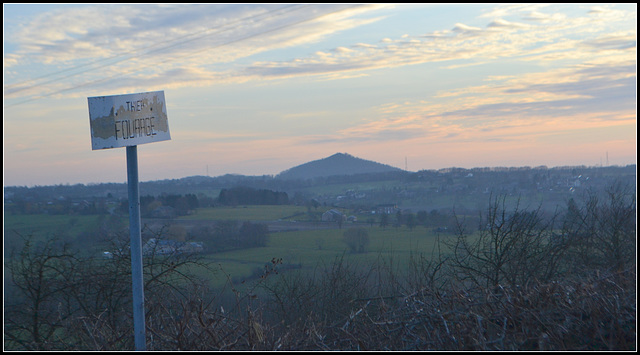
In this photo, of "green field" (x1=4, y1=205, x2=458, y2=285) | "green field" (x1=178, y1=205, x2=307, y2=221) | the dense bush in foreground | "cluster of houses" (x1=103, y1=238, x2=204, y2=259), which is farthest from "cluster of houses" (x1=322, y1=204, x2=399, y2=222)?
"cluster of houses" (x1=103, y1=238, x2=204, y2=259)

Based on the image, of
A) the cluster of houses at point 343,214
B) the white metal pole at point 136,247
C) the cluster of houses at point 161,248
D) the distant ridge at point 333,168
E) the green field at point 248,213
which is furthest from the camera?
the distant ridge at point 333,168

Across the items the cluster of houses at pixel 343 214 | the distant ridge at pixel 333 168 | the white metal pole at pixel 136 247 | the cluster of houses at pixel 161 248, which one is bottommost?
the cluster of houses at pixel 343 214

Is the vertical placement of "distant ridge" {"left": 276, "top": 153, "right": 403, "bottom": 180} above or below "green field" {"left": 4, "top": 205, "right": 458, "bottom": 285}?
above

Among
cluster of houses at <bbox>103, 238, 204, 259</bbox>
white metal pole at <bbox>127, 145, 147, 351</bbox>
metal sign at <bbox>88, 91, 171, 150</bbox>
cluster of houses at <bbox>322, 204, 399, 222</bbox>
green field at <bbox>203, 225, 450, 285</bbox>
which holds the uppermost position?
metal sign at <bbox>88, 91, 171, 150</bbox>

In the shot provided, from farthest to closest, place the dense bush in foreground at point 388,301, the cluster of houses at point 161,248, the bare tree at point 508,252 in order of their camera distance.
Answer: the cluster of houses at point 161,248
the bare tree at point 508,252
the dense bush in foreground at point 388,301

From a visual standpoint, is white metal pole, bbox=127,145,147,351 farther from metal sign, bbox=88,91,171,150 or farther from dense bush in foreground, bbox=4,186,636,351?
dense bush in foreground, bbox=4,186,636,351

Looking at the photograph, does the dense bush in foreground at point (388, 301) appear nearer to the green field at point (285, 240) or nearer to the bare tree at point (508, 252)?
the bare tree at point (508, 252)

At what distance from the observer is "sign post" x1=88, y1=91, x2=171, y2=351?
3.87 meters

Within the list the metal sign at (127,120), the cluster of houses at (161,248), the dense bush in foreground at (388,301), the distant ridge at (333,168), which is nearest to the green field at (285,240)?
the cluster of houses at (161,248)

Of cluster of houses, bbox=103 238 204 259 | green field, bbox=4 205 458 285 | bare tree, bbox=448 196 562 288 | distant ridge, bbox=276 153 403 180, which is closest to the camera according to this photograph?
bare tree, bbox=448 196 562 288

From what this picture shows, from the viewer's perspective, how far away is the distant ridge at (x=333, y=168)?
36.2 metres

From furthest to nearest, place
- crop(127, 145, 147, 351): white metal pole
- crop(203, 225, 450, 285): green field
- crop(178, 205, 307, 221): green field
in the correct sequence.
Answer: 1. crop(178, 205, 307, 221): green field
2. crop(203, 225, 450, 285): green field
3. crop(127, 145, 147, 351): white metal pole

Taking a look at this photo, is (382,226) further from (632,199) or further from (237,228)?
(632,199)

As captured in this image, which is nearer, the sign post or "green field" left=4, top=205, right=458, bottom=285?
the sign post
